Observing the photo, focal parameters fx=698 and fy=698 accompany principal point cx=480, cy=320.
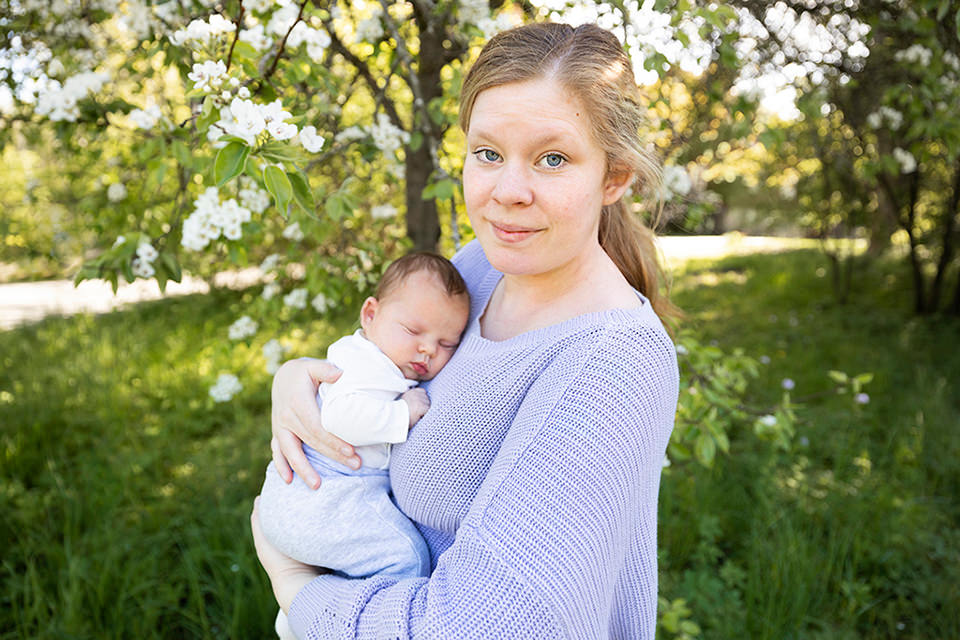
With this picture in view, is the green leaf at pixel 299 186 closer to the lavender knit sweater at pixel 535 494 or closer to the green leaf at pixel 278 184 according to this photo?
the green leaf at pixel 278 184

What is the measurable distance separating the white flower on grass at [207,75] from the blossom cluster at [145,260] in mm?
641

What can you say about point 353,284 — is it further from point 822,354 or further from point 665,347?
point 822,354

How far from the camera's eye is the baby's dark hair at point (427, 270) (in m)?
1.57

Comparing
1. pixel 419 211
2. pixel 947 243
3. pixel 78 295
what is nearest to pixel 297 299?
pixel 419 211

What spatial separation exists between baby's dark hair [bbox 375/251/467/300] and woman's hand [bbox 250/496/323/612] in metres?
0.59

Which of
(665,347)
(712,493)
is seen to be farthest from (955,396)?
(665,347)

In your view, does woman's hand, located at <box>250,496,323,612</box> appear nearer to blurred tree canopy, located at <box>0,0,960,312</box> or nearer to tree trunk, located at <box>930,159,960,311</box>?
blurred tree canopy, located at <box>0,0,960,312</box>

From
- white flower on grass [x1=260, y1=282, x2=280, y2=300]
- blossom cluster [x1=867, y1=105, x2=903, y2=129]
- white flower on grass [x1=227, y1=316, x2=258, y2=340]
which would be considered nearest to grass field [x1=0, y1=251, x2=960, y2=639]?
white flower on grass [x1=227, y1=316, x2=258, y2=340]

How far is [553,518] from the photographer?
0.93 m

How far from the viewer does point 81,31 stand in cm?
288

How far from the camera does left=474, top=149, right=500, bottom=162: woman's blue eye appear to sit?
121cm

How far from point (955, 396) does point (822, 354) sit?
3.31ft

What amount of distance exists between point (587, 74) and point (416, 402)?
0.68 metres

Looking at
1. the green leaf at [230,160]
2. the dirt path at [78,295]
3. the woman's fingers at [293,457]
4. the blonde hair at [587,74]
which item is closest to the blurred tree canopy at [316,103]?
the green leaf at [230,160]
